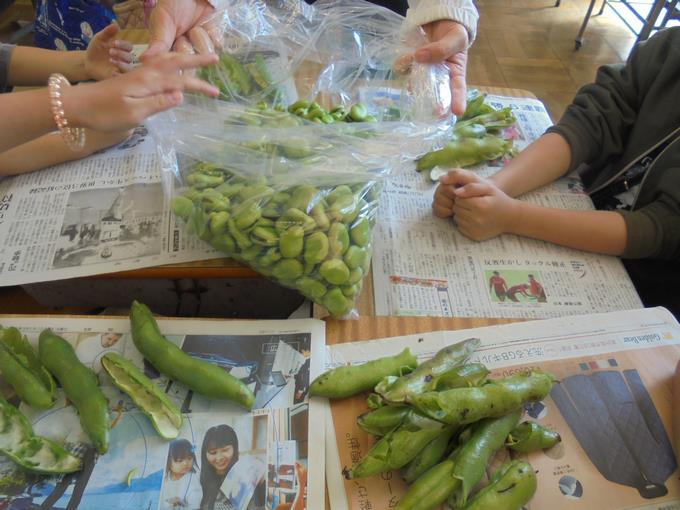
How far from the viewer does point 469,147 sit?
84 cm

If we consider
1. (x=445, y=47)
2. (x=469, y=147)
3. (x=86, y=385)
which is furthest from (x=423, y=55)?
(x=86, y=385)

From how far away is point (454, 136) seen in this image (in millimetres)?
855

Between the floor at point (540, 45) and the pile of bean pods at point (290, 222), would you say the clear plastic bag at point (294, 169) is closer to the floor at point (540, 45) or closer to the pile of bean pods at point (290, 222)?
the pile of bean pods at point (290, 222)

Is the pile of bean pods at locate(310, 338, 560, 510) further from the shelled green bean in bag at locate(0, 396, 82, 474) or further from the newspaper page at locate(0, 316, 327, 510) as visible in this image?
the shelled green bean in bag at locate(0, 396, 82, 474)

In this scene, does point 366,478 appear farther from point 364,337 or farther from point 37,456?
point 37,456

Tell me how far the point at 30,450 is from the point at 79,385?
0.08 m

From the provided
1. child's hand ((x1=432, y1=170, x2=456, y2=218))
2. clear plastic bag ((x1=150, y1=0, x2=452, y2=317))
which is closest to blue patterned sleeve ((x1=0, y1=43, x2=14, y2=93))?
Answer: clear plastic bag ((x1=150, y1=0, x2=452, y2=317))

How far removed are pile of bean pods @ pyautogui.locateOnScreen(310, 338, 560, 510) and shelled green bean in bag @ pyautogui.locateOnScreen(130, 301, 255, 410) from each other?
3.5 inches

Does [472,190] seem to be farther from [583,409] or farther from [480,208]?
[583,409]

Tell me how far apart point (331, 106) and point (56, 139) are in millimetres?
464

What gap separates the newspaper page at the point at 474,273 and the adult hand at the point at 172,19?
0.42 metres

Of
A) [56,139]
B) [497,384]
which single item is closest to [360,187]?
[497,384]

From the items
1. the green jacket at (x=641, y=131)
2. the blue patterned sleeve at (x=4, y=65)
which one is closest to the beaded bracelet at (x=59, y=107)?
the blue patterned sleeve at (x=4, y=65)

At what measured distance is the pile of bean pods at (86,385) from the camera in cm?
48
